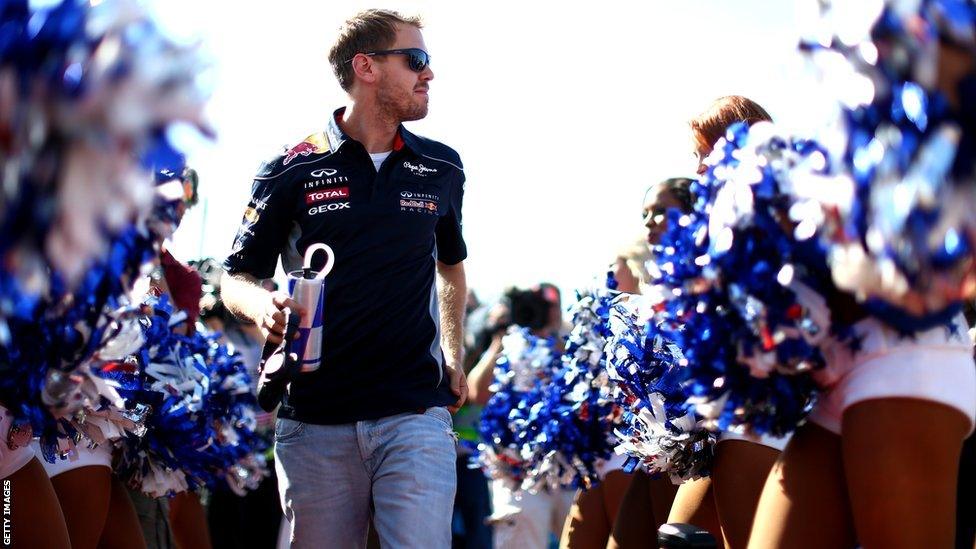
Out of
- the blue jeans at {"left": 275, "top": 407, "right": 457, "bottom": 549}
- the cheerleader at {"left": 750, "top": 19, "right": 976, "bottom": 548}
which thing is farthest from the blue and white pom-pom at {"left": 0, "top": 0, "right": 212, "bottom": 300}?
the blue jeans at {"left": 275, "top": 407, "right": 457, "bottom": 549}

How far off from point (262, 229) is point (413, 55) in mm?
906

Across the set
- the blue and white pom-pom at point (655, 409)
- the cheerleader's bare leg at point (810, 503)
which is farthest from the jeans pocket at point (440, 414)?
the cheerleader's bare leg at point (810, 503)

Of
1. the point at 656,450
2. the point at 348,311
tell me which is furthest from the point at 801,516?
the point at 348,311

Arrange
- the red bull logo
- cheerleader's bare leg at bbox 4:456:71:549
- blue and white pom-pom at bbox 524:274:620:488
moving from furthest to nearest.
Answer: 1. blue and white pom-pom at bbox 524:274:620:488
2. the red bull logo
3. cheerleader's bare leg at bbox 4:456:71:549

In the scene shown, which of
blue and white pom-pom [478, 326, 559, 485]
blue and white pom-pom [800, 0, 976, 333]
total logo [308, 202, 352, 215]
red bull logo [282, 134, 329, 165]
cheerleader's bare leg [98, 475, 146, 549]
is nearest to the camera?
blue and white pom-pom [800, 0, 976, 333]

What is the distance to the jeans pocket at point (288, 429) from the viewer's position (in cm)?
416

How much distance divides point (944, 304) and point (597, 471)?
11.0 ft

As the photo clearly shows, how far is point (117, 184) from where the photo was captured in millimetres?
2104

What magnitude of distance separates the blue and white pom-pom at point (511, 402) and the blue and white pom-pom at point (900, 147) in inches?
152

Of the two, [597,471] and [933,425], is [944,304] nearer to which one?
[933,425]

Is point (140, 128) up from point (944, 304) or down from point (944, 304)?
up

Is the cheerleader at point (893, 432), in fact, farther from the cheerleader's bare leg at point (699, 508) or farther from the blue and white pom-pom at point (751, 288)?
the cheerleader's bare leg at point (699, 508)

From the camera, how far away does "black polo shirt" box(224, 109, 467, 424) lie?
4.14m

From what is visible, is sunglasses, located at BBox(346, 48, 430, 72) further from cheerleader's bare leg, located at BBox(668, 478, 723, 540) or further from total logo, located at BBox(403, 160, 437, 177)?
cheerleader's bare leg, located at BBox(668, 478, 723, 540)
